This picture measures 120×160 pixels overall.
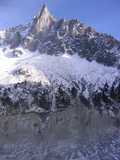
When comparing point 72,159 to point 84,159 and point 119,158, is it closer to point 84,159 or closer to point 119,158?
point 84,159

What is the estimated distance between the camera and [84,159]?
199125 millimetres

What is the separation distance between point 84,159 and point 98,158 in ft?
16.4

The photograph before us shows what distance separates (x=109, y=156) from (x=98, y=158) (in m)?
4.32

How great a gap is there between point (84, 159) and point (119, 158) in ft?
42.5

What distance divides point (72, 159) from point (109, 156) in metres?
13.2

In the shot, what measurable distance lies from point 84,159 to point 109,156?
903 centimetres

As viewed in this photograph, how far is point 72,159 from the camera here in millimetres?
199500

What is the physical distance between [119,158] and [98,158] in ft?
26.9

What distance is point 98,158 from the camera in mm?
198375

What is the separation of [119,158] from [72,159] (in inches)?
672

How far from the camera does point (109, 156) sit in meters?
200

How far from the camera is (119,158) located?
194125 mm

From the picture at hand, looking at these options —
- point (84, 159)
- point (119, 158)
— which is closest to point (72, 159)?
point (84, 159)
